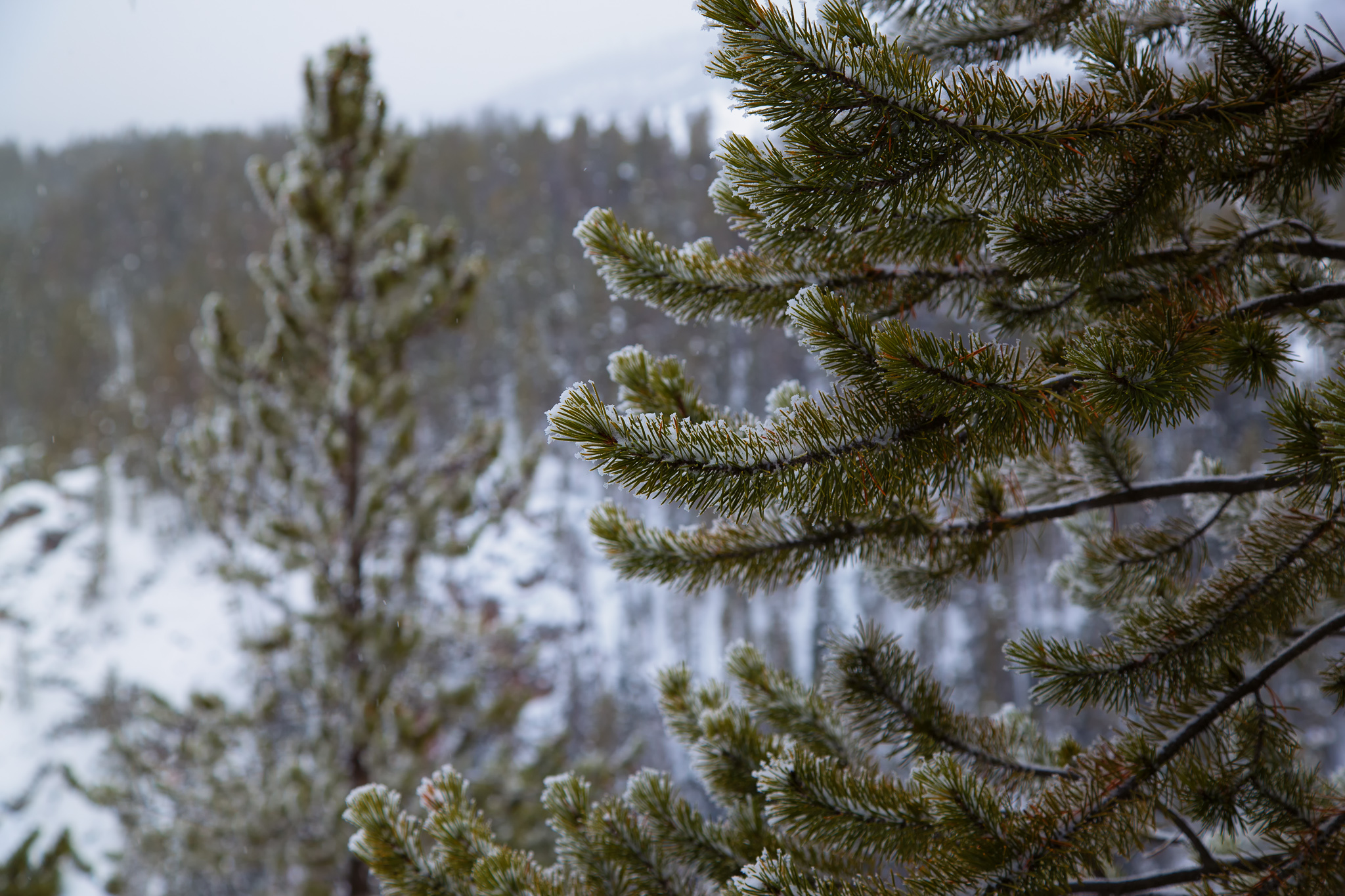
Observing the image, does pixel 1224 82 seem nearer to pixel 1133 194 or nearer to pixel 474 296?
pixel 1133 194

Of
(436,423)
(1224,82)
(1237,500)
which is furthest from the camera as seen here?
(436,423)

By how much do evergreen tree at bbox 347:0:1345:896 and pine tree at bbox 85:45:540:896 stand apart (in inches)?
149

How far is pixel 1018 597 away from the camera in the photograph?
96.2 ft

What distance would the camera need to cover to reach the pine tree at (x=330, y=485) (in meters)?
5.12

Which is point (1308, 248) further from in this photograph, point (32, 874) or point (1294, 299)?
point (32, 874)

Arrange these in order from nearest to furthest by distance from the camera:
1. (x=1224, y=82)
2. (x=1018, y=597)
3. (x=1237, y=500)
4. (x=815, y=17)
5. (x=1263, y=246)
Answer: (x=815, y=17) < (x=1224, y=82) < (x=1263, y=246) < (x=1237, y=500) < (x=1018, y=597)

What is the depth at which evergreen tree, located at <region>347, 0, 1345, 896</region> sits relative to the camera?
3.72 ft

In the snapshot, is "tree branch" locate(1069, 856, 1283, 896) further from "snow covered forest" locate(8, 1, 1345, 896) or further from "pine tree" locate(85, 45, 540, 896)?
"pine tree" locate(85, 45, 540, 896)

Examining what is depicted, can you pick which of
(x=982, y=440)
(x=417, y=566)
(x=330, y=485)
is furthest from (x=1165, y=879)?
(x=330, y=485)

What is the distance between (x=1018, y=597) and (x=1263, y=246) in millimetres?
31120

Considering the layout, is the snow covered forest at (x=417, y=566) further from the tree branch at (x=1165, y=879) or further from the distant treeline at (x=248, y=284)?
the tree branch at (x=1165, y=879)

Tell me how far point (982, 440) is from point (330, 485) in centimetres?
530

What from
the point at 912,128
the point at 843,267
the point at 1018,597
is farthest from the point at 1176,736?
the point at 1018,597

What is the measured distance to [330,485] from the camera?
5.51 metres
